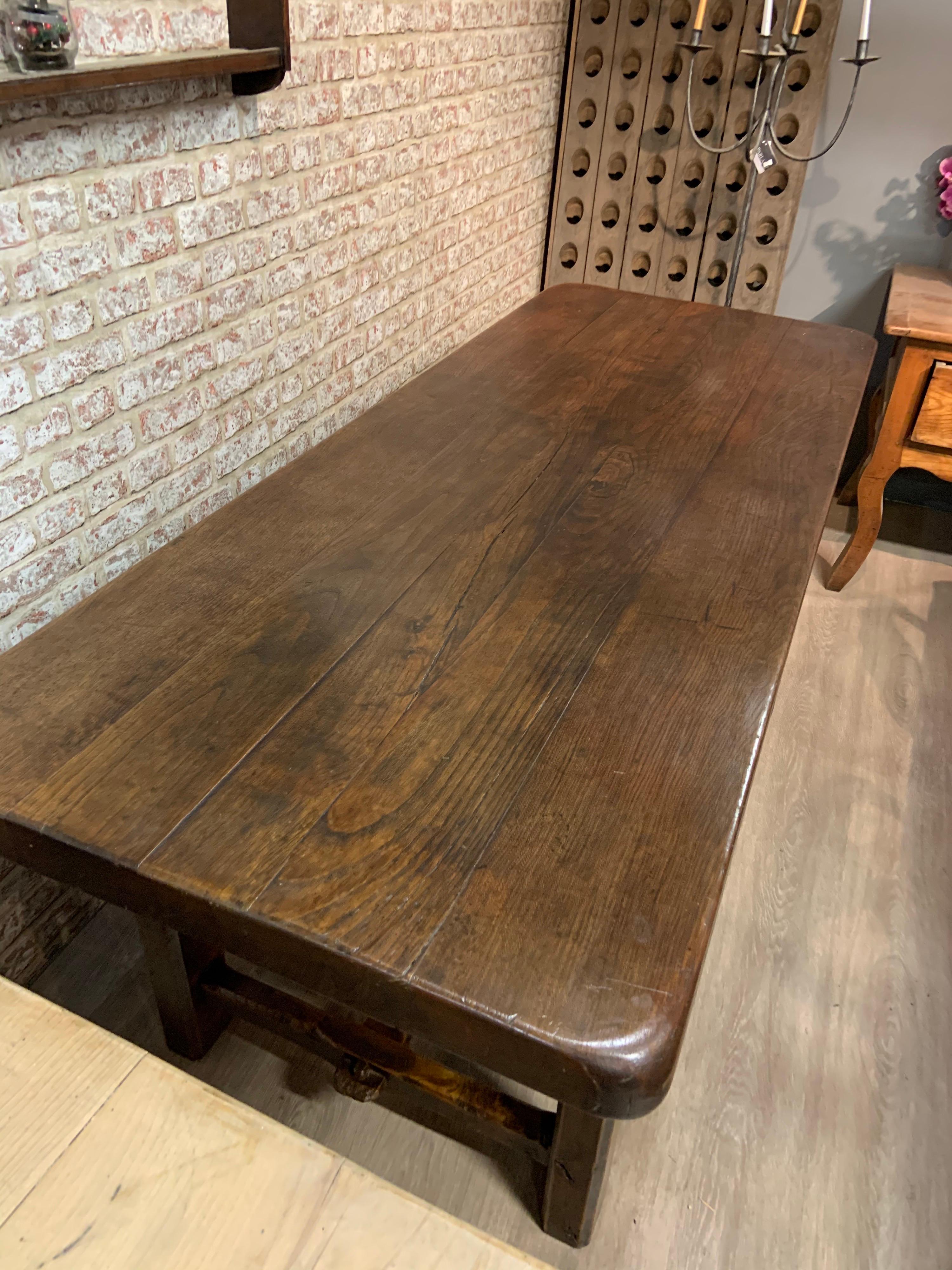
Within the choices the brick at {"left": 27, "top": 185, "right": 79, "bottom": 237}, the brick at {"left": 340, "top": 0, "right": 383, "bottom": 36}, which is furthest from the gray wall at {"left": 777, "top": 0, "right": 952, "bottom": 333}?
the brick at {"left": 27, "top": 185, "right": 79, "bottom": 237}

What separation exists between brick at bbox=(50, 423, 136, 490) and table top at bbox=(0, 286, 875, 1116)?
8.3 inches

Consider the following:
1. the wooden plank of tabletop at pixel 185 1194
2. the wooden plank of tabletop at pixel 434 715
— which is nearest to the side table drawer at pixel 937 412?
the wooden plank of tabletop at pixel 434 715

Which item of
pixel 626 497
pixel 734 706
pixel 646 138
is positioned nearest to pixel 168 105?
pixel 626 497

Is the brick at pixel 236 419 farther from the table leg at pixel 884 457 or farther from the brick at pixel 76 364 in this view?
the table leg at pixel 884 457

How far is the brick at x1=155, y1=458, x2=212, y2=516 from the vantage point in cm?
151

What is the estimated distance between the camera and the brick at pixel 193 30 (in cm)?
133

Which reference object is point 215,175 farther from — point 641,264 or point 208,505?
point 641,264

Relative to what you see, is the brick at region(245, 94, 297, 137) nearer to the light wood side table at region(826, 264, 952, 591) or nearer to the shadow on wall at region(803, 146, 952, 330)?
the light wood side table at region(826, 264, 952, 591)

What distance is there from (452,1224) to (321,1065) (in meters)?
0.67

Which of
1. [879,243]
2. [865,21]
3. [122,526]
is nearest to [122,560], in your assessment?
[122,526]

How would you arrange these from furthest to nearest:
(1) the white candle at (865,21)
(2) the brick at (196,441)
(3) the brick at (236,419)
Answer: (1) the white candle at (865,21) → (3) the brick at (236,419) → (2) the brick at (196,441)

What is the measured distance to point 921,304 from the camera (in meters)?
2.33

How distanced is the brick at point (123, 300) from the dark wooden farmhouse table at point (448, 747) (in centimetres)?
32

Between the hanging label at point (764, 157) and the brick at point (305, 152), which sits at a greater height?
the brick at point (305, 152)
